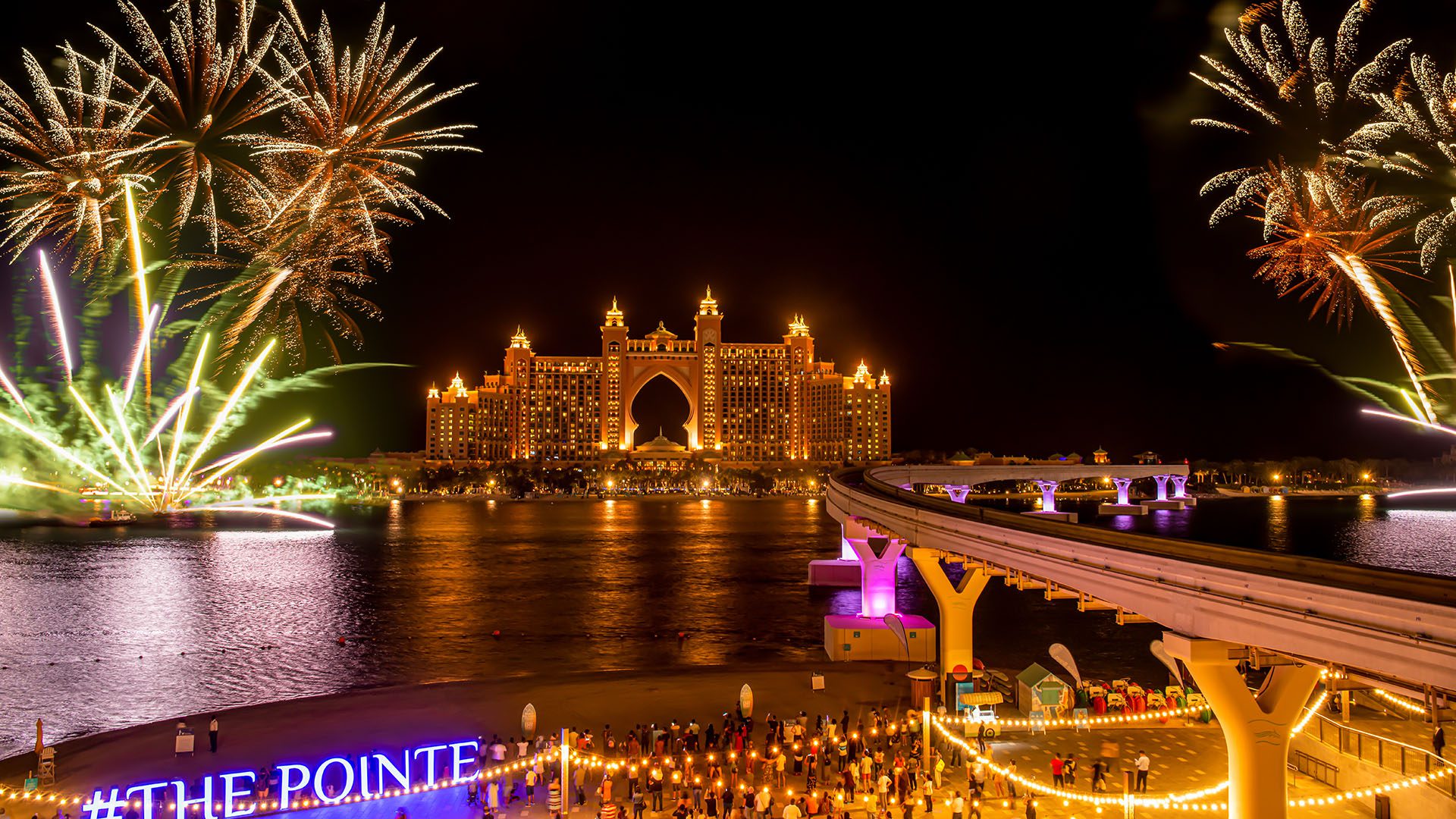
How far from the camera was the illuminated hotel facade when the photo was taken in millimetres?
192750

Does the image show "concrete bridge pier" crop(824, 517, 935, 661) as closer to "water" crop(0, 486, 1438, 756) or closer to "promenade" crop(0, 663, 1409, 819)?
"promenade" crop(0, 663, 1409, 819)

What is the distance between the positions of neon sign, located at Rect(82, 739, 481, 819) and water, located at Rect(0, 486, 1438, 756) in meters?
13.1

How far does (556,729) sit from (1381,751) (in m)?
17.2

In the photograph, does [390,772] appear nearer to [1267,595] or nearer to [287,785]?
[287,785]

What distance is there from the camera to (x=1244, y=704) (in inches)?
515

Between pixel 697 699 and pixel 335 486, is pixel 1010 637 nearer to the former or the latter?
pixel 697 699

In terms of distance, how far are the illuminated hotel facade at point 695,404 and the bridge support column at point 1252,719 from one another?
584ft

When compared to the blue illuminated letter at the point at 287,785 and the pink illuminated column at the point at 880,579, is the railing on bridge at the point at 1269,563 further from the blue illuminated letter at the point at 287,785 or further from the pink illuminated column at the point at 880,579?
the pink illuminated column at the point at 880,579

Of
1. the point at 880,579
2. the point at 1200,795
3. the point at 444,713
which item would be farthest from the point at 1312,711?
the point at 880,579

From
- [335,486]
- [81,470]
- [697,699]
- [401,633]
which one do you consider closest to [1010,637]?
[697,699]

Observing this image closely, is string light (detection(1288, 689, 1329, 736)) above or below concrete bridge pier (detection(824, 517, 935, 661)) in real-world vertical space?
above

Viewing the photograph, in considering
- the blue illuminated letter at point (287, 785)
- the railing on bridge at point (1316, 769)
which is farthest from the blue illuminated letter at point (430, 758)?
the railing on bridge at point (1316, 769)

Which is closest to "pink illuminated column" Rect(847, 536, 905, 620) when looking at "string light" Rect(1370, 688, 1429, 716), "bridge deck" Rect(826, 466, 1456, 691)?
"bridge deck" Rect(826, 466, 1456, 691)

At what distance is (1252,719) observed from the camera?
13.0 m
